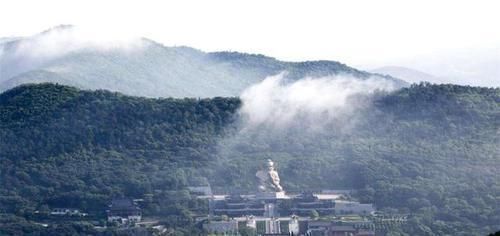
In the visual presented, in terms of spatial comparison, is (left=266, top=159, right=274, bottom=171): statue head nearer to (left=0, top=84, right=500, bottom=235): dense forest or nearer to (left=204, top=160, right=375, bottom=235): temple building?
(left=0, top=84, right=500, bottom=235): dense forest

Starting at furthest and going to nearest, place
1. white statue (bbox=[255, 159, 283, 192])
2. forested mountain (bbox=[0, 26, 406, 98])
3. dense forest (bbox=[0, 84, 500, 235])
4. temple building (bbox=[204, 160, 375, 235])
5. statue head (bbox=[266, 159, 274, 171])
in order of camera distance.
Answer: forested mountain (bbox=[0, 26, 406, 98]) < statue head (bbox=[266, 159, 274, 171]) < white statue (bbox=[255, 159, 283, 192]) < dense forest (bbox=[0, 84, 500, 235]) < temple building (bbox=[204, 160, 375, 235])

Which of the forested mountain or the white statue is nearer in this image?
the white statue

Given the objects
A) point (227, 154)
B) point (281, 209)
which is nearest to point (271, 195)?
point (281, 209)

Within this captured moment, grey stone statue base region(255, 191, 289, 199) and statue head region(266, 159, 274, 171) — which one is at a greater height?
statue head region(266, 159, 274, 171)

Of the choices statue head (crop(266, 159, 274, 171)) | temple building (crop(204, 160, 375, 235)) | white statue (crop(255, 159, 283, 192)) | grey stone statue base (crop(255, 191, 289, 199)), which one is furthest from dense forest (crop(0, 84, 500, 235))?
grey stone statue base (crop(255, 191, 289, 199))

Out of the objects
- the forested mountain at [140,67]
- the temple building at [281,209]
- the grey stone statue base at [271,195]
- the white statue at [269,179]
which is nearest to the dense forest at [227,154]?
the white statue at [269,179]

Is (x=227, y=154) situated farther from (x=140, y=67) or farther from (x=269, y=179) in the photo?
(x=140, y=67)
